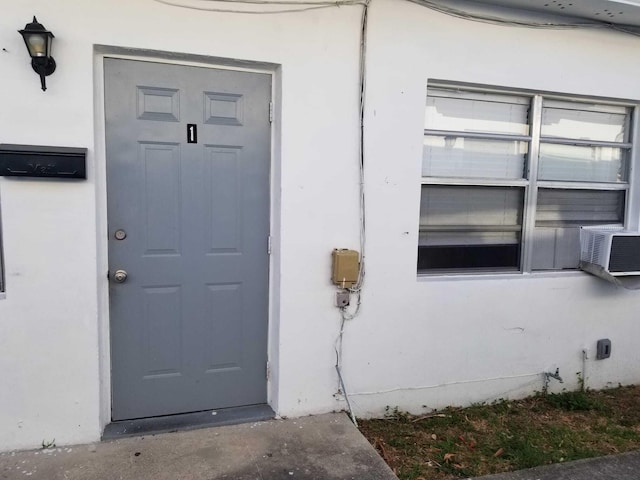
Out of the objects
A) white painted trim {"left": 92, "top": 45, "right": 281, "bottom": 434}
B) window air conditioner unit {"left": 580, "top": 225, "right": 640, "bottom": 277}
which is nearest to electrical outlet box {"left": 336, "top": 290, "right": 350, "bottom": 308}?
white painted trim {"left": 92, "top": 45, "right": 281, "bottom": 434}

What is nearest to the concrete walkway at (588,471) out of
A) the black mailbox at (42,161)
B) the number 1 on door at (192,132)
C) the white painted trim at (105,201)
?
the white painted trim at (105,201)

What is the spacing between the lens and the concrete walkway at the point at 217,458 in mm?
2654

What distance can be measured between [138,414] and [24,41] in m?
2.37

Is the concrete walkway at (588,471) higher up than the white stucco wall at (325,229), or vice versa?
the white stucco wall at (325,229)

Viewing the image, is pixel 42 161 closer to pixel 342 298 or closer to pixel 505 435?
pixel 342 298

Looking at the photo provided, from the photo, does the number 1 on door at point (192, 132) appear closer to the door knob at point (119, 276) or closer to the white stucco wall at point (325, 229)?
the white stucco wall at point (325, 229)

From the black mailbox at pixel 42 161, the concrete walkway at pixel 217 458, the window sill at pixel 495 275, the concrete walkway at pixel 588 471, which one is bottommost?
the concrete walkway at pixel 588 471

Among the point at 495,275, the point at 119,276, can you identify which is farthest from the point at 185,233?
the point at 495,275

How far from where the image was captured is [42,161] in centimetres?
266

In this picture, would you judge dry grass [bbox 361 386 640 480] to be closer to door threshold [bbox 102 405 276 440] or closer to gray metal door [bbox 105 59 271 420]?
door threshold [bbox 102 405 276 440]

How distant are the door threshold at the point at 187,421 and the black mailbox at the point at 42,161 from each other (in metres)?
1.63

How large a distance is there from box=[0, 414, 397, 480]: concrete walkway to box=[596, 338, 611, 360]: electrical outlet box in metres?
2.37

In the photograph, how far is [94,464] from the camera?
272 cm

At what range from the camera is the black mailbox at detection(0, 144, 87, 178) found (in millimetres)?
2611
